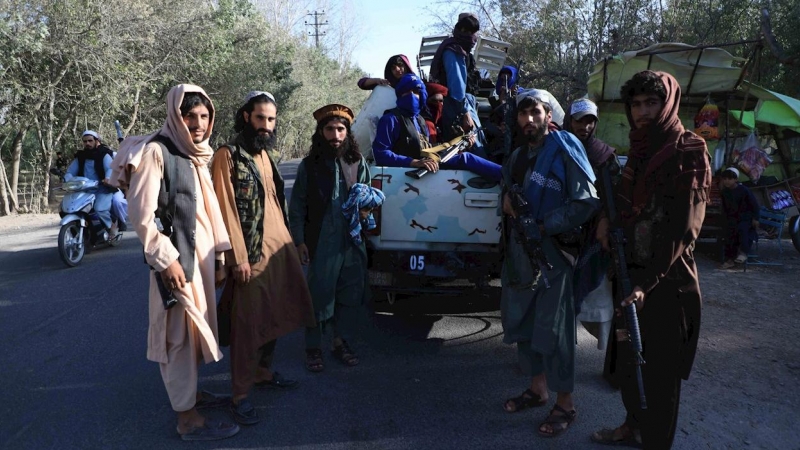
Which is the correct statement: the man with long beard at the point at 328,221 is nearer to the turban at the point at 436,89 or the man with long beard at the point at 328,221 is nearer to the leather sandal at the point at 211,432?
the leather sandal at the point at 211,432

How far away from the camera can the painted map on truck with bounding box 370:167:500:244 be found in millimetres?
4242

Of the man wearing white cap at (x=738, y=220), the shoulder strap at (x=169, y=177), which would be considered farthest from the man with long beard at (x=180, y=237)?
the man wearing white cap at (x=738, y=220)

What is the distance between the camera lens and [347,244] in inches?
165

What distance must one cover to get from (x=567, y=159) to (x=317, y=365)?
7.32 ft

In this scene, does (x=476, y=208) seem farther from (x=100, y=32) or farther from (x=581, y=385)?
(x=100, y=32)

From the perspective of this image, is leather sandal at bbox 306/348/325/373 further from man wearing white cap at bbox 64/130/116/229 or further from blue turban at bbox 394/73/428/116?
man wearing white cap at bbox 64/130/116/229

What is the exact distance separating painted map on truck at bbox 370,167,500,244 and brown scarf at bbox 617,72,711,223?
138 cm

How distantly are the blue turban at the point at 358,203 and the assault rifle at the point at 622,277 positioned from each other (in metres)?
1.55

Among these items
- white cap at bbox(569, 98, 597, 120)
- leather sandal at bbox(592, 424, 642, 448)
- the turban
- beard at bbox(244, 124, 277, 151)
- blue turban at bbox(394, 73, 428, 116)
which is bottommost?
leather sandal at bbox(592, 424, 642, 448)

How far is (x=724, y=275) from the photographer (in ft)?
25.4

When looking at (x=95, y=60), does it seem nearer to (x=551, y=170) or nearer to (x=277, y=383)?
(x=277, y=383)

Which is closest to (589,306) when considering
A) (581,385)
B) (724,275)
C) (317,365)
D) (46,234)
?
(581,385)

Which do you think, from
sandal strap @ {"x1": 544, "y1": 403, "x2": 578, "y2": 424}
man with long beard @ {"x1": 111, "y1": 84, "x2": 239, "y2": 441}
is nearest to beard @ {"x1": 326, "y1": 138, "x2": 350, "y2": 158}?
man with long beard @ {"x1": 111, "y1": 84, "x2": 239, "y2": 441}

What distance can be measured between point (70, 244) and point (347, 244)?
5.04m
